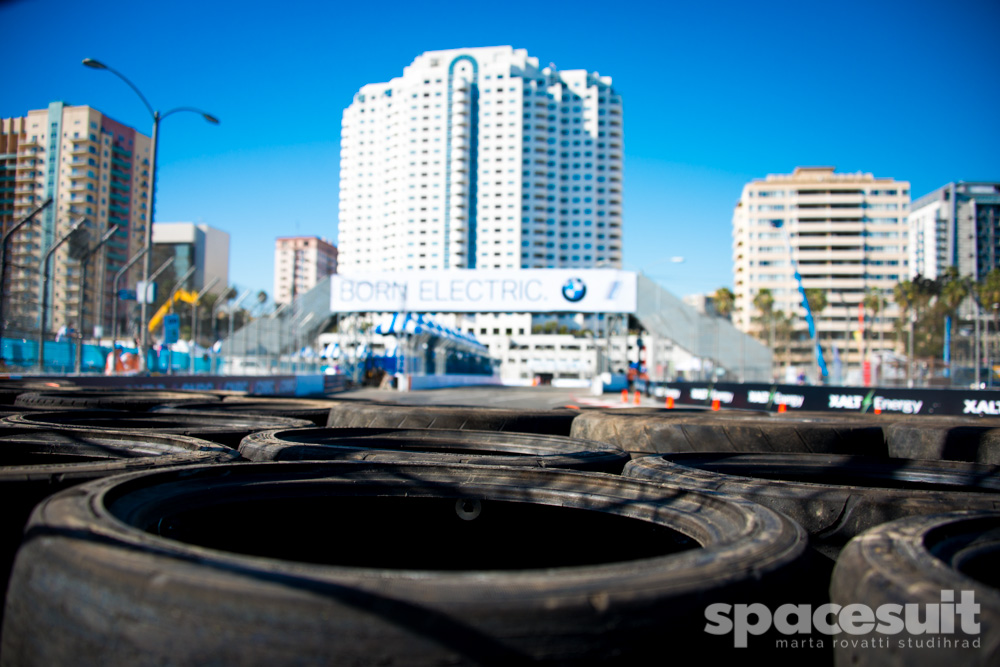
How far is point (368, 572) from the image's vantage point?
137 cm

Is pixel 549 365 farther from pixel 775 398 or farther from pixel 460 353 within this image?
pixel 775 398

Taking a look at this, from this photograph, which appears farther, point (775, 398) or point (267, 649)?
point (775, 398)

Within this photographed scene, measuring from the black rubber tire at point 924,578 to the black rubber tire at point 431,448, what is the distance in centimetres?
156

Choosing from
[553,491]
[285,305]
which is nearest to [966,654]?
[553,491]

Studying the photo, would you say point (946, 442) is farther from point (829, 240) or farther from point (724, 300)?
point (829, 240)

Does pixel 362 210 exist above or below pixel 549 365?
above

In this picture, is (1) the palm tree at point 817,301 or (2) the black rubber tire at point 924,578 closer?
(2) the black rubber tire at point 924,578

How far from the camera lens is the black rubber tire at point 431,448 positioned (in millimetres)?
3166

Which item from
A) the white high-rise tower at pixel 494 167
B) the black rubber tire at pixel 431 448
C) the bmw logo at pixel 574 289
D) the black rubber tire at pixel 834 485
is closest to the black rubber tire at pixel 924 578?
the black rubber tire at pixel 834 485

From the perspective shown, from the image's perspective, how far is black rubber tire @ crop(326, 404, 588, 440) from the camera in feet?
16.9

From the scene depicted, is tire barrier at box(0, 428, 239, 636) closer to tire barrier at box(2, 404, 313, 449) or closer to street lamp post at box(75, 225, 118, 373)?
tire barrier at box(2, 404, 313, 449)

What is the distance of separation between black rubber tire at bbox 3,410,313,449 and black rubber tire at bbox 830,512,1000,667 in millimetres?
3553

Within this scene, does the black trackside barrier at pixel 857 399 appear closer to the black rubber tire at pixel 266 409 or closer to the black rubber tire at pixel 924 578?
the black rubber tire at pixel 266 409

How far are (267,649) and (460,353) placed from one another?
59.8 m
